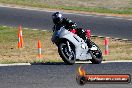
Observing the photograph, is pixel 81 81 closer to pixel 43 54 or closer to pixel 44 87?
pixel 44 87

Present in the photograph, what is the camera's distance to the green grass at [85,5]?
1618 inches

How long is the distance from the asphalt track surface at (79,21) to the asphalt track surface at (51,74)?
492 inches

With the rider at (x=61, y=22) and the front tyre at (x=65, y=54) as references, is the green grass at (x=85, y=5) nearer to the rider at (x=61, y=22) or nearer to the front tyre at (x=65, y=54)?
the rider at (x=61, y=22)

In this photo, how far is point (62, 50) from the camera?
2011cm

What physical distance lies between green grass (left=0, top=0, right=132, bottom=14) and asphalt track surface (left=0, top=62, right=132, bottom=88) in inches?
828

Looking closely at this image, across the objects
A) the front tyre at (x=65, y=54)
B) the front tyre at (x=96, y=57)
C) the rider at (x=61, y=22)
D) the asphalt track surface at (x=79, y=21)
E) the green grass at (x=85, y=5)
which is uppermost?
the rider at (x=61, y=22)

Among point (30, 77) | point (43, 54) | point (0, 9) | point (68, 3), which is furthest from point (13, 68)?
point (68, 3)

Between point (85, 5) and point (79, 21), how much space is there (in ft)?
23.0

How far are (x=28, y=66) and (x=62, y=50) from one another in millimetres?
1471

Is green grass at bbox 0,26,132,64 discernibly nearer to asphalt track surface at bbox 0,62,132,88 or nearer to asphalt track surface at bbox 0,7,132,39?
asphalt track surface at bbox 0,7,132,39

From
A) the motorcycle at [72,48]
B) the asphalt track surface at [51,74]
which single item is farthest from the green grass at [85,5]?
the asphalt track surface at [51,74]

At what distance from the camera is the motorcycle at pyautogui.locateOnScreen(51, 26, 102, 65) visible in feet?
66.1

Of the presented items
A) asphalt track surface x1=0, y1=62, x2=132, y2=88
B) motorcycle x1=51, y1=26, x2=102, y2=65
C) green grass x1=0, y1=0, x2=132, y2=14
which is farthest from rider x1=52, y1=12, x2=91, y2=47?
green grass x1=0, y1=0, x2=132, y2=14

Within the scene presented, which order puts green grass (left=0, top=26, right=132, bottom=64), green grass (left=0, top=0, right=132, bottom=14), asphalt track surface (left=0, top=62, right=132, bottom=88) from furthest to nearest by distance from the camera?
green grass (left=0, top=0, right=132, bottom=14) → green grass (left=0, top=26, right=132, bottom=64) → asphalt track surface (left=0, top=62, right=132, bottom=88)
